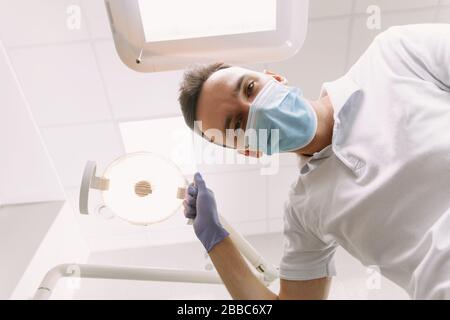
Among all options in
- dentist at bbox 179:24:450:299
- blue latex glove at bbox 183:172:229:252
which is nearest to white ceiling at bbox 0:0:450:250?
dentist at bbox 179:24:450:299

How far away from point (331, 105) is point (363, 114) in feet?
0.50

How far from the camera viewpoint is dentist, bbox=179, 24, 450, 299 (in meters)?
1.00

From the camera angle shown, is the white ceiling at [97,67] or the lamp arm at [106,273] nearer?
the lamp arm at [106,273]

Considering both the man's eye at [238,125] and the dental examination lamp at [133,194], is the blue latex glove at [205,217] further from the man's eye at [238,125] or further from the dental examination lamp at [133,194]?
the man's eye at [238,125]

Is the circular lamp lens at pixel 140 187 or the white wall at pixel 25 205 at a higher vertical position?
the circular lamp lens at pixel 140 187

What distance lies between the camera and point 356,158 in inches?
44.9

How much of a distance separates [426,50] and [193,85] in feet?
2.60

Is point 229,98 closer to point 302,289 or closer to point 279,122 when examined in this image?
point 279,122

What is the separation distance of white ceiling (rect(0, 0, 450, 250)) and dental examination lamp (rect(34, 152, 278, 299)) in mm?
901

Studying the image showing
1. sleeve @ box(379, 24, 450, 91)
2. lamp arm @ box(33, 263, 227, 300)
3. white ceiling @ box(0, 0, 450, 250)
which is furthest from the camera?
white ceiling @ box(0, 0, 450, 250)

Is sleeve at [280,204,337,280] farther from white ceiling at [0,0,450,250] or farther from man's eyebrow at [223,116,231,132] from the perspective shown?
white ceiling at [0,0,450,250]

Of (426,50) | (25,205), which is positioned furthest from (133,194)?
(25,205)

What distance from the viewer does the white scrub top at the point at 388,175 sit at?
99 cm

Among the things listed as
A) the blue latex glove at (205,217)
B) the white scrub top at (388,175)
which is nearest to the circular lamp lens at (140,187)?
the blue latex glove at (205,217)
